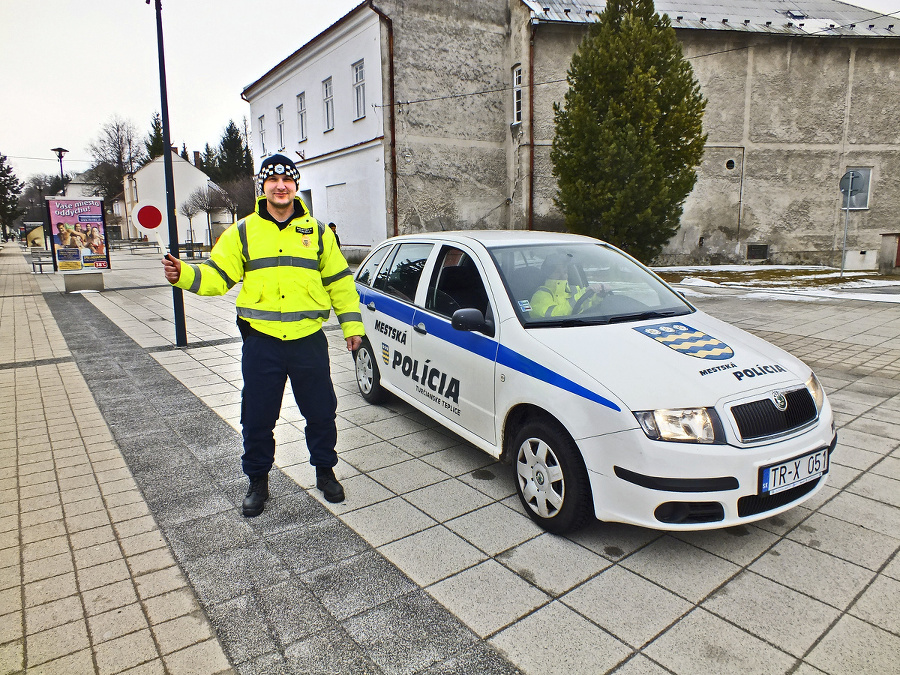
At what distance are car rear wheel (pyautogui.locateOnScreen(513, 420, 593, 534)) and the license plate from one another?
847 millimetres

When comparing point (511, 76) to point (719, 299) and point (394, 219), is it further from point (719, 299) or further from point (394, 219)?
point (719, 299)

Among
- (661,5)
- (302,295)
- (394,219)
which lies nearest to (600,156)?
(394,219)

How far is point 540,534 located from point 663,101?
1490 cm

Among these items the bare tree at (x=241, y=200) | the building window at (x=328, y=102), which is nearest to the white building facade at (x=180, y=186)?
the bare tree at (x=241, y=200)

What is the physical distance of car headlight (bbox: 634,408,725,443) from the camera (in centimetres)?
289

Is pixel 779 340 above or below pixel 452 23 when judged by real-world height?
below

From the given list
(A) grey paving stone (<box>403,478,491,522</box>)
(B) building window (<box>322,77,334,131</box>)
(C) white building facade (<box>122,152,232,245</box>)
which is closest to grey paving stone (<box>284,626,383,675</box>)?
(A) grey paving stone (<box>403,478,491,522</box>)

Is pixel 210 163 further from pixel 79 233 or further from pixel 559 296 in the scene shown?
pixel 559 296

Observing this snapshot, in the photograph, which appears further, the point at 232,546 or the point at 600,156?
the point at 600,156

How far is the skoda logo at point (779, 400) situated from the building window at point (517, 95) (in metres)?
19.1

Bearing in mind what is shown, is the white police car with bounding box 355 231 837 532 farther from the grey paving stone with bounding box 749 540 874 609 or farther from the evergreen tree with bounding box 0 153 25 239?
the evergreen tree with bounding box 0 153 25 239

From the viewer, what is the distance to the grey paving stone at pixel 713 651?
7.77 feet

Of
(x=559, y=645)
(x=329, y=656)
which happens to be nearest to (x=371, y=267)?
(x=329, y=656)

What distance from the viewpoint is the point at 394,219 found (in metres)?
19.8
